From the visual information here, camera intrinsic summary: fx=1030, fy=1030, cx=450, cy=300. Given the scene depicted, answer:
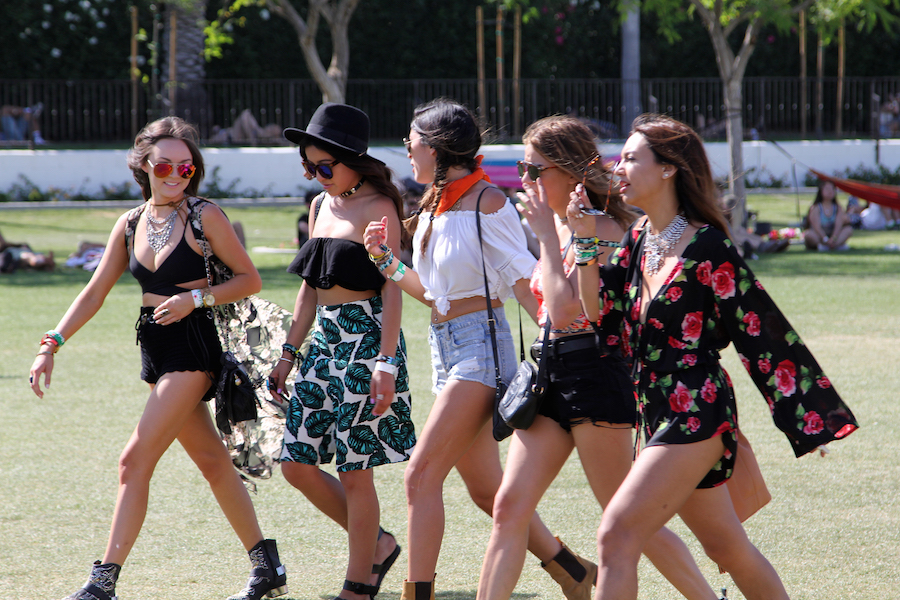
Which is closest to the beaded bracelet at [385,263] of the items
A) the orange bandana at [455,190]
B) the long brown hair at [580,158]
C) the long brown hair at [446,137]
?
the long brown hair at [446,137]

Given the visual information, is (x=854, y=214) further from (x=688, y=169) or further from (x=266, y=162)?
(x=688, y=169)

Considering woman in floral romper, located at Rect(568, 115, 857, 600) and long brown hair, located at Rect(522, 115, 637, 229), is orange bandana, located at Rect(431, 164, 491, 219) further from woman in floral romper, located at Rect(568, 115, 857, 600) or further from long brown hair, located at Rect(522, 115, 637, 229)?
woman in floral romper, located at Rect(568, 115, 857, 600)

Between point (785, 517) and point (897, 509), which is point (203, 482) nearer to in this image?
point (785, 517)

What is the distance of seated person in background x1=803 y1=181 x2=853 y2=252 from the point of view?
16.4m

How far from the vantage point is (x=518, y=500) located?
3287mm

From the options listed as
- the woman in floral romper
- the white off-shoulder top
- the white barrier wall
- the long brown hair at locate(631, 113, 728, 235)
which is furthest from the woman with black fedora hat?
the white barrier wall

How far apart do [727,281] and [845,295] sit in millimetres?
9248

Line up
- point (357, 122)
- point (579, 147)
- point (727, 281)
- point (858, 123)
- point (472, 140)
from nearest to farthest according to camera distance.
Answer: point (727, 281) → point (579, 147) → point (472, 140) → point (357, 122) → point (858, 123)

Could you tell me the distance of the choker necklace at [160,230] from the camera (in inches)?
156

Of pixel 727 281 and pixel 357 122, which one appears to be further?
pixel 357 122

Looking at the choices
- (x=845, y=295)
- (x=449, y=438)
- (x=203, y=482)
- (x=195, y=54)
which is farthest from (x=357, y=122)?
(x=195, y=54)

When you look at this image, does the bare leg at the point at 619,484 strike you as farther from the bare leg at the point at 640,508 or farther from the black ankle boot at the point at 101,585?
the black ankle boot at the point at 101,585

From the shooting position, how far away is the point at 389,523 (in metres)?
4.77

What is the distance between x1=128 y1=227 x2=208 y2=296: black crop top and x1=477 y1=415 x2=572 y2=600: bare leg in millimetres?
1460
